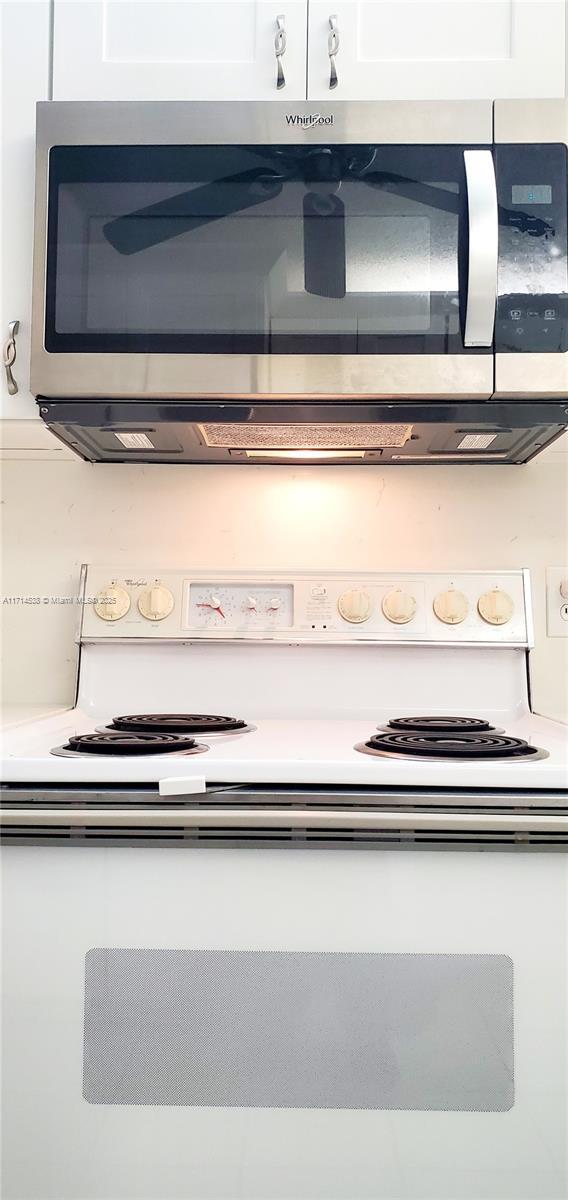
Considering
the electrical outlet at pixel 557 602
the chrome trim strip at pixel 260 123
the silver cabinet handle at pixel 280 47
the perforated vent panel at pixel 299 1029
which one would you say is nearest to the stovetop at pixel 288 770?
the perforated vent panel at pixel 299 1029

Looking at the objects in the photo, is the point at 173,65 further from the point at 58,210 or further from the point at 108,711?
the point at 108,711

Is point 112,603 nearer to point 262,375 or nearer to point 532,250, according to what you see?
point 262,375

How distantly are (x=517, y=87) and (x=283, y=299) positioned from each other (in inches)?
17.6

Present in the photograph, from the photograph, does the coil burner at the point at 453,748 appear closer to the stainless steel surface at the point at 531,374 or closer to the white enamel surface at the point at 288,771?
the white enamel surface at the point at 288,771

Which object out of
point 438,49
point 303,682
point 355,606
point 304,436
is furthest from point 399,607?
point 438,49


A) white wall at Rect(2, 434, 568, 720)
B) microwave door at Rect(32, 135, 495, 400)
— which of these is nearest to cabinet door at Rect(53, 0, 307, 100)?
microwave door at Rect(32, 135, 495, 400)

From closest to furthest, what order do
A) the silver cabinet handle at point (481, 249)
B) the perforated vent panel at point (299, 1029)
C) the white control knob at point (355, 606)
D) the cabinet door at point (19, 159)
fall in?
the perforated vent panel at point (299, 1029) < the silver cabinet handle at point (481, 249) < the cabinet door at point (19, 159) < the white control knob at point (355, 606)

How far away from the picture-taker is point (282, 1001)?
89 centimetres

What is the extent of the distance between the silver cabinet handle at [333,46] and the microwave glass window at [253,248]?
0.11 meters

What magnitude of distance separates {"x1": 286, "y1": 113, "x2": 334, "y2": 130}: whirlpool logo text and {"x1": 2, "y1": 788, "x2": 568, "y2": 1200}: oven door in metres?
0.89

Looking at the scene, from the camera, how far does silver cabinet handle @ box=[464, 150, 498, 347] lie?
111 cm

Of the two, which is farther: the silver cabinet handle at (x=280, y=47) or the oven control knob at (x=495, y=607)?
the oven control knob at (x=495, y=607)

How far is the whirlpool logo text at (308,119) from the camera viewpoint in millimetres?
1156

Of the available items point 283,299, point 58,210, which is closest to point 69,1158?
point 283,299
